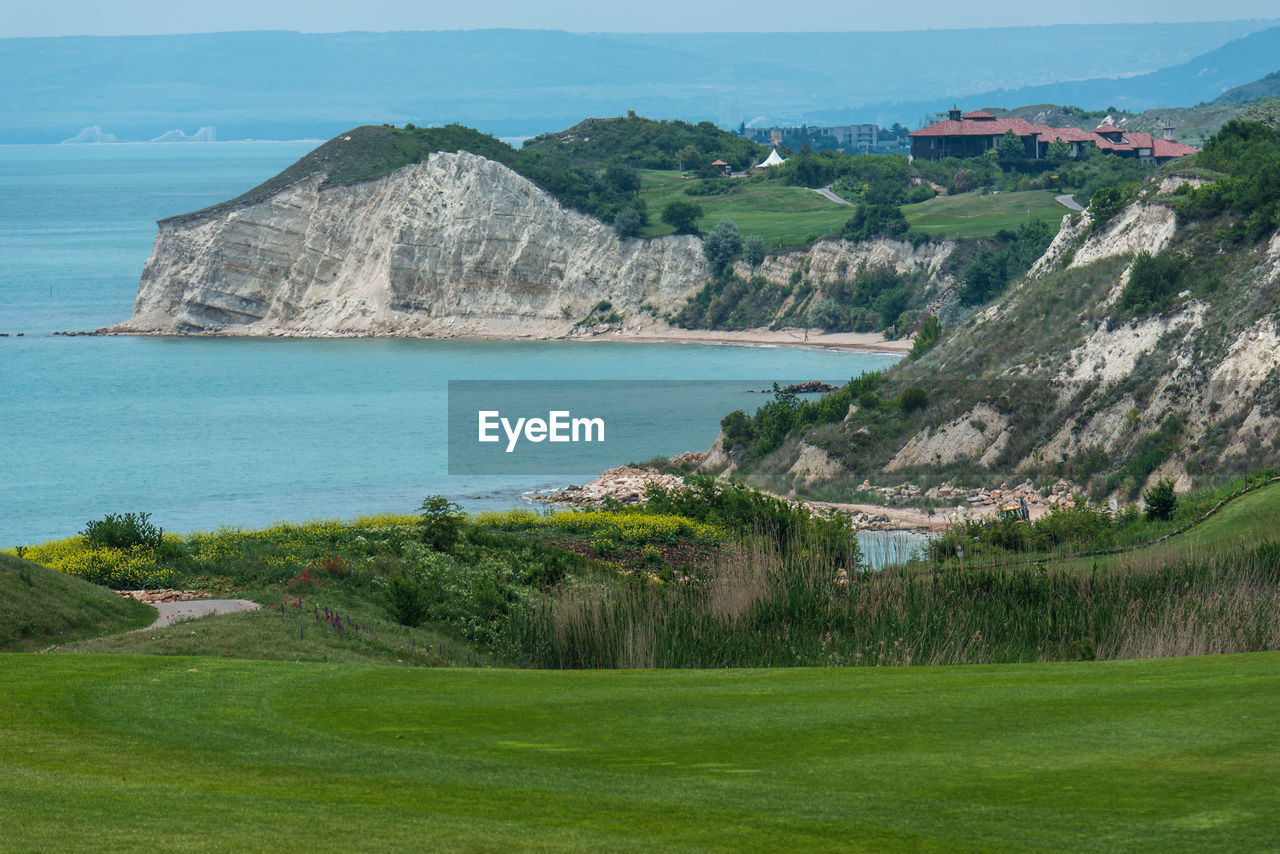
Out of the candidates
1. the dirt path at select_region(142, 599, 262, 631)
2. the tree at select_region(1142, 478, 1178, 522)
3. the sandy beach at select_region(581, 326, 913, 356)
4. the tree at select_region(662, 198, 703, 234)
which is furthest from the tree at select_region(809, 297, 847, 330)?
the dirt path at select_region(142, 599, 262, 631)

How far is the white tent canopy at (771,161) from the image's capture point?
161 meters

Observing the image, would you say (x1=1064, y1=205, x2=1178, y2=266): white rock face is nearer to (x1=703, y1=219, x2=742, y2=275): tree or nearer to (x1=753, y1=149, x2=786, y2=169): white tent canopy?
(x1=703, y1=219, x2=742, y2=275): tree

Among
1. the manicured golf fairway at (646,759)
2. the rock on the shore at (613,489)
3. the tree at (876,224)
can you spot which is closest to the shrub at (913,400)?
the rock on the shore at (613,489)

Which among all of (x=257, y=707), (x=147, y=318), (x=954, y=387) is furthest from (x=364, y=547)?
(x=147, y=318)

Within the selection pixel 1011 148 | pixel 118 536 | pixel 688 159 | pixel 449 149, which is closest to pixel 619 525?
pixel 118 536

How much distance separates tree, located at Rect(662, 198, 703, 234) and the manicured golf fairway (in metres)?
115

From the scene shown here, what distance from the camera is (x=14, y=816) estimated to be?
821 cm

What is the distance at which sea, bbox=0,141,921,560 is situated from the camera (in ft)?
220

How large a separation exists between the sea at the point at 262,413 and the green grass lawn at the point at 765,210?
15.4 m

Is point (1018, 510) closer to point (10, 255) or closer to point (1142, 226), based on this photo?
point (1142, 226)

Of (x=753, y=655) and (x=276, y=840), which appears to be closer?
(x=276, y=840)

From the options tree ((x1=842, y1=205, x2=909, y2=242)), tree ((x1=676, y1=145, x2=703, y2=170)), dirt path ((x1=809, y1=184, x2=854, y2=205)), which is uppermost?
tree ((x1=676, y1=145, x2=703, y2=170))

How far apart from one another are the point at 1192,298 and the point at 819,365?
49104 millimetres

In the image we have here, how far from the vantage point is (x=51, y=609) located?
20.6 meters
